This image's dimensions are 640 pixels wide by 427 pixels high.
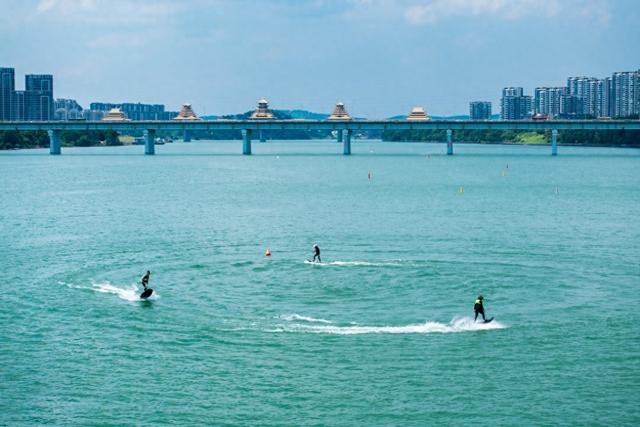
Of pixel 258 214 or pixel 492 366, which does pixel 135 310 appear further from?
pixel 258 214

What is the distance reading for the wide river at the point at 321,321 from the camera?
3828 cm

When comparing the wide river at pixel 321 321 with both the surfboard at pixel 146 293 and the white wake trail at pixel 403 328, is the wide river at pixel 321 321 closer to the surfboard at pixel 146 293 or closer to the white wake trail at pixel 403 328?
the white wake trail at pixel 403 328

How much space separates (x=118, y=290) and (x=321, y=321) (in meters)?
15.5

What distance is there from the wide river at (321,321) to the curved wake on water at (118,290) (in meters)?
0.35

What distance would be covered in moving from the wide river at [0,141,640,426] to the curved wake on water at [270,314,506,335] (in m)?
0.15

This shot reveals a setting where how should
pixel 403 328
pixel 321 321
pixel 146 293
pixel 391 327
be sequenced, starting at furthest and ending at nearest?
pixel 146 293 → pixel 321 321 → pixel 391 327 → pixel 403 328

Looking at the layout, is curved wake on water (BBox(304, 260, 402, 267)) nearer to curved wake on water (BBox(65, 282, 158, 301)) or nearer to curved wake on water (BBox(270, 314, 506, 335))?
curved wake on water (BBox(65, 282, 158, 301))

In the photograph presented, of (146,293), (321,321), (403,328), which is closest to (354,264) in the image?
(146,293)

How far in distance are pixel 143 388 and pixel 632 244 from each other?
51737mm

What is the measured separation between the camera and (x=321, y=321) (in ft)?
166

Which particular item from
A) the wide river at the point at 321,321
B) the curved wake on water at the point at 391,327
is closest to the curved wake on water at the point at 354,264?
the wide river at the point at 321,321

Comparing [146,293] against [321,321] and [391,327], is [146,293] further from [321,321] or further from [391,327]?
[391,327]

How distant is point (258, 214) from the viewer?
107 metres

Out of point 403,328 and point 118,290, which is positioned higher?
point 118,290
